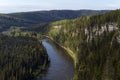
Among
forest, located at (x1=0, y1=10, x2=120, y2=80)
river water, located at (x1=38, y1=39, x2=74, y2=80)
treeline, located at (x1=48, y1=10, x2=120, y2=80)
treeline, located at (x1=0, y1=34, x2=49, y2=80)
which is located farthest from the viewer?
river water, located at (x1=38, y1=39, x2=74, y2=80)

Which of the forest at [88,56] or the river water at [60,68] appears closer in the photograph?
the forest at [88,56]

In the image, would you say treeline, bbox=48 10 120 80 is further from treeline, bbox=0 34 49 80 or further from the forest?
treeline, bbox=0 34 49 80

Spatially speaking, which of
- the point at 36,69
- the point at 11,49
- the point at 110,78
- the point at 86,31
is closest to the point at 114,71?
the point at 110,78

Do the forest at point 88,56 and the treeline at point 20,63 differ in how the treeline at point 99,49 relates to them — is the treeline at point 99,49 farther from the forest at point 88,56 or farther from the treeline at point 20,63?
the treeline at point 20,63

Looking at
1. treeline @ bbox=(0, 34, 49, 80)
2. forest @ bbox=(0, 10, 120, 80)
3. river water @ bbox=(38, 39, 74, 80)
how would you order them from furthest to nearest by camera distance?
river water @ bbox=(38, 39, 74, 80) < treeline @ bbox=(0, 34, 49, 80) < forest @ bbox=(0, 10, 120, 80)

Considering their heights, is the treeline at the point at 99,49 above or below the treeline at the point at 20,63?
above

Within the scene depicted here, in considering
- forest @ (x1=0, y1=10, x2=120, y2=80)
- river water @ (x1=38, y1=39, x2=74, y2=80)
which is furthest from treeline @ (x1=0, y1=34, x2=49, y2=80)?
river water @ (x1=38, y1=39, x2=74, y2=80)

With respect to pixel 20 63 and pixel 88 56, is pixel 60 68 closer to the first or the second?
pixel 88 56

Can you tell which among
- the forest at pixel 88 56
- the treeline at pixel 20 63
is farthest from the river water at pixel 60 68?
the treeline at pixel 20 63
